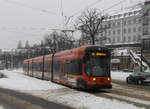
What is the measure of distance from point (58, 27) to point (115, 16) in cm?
7305

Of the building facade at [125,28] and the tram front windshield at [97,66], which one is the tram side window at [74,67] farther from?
the building facade at [125,28]

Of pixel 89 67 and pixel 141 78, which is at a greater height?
pixel 89 67

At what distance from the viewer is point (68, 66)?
17.7 m

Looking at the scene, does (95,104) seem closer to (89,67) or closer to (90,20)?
Answer: (89,67)

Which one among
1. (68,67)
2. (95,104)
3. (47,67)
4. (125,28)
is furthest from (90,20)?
(125,28)

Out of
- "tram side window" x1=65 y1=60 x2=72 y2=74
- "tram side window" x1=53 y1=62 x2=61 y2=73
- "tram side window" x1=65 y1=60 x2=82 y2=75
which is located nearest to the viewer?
"tram side window" x1=65 y1=60 x2=82 y2=75

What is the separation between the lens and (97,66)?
1480cm

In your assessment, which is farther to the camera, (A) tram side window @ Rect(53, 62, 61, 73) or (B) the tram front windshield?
(A) tram side window @ Rect(53, 62, 61, 73)

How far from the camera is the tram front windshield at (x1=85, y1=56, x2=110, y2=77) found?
48.1ft

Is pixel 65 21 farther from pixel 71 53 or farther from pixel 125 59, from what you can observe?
pixel 125 59

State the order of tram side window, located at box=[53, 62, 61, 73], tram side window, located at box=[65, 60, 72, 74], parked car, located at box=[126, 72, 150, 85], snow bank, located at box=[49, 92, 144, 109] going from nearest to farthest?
snow bank, located at box=[49, 92, 144, 109]
tram side window, located at box=[65, 60, 72, 74]
tram side window, located at box=[53, 62, 61, 73]
parked car, located at box=[126, 72, 150, 85]

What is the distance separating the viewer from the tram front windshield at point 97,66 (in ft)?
48.1

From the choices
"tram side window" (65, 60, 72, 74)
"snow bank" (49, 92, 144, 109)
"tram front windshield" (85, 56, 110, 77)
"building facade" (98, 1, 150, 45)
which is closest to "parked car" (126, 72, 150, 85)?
"tram side window" (65, 60, 72, 74)

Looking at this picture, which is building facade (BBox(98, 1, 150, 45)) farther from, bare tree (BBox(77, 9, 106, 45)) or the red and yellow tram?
the red and yellow tram
